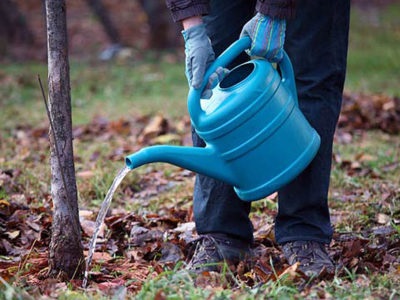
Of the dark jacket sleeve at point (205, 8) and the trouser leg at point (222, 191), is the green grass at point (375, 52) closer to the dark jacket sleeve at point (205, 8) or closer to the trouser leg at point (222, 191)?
the trouser leg at point (222, 191)

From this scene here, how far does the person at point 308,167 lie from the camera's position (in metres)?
2.48

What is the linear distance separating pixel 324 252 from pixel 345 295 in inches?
19.2

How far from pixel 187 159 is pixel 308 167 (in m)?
0.57

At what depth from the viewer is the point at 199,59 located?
221 centimetres

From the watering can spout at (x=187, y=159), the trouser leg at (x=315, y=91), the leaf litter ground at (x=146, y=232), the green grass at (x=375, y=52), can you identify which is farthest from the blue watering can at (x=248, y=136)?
the green grass at (x=375, y=52)

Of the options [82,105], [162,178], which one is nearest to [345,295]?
[162,178]

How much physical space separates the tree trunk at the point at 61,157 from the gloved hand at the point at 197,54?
0.43 metres

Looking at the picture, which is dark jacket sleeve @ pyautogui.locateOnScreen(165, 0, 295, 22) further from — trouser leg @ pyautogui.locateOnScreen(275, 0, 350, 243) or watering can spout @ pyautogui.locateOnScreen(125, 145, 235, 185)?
watering can spout @ pyautogui.locateOnScreen(125, 145, 235, 185)

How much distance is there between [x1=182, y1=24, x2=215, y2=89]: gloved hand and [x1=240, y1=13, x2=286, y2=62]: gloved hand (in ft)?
0.46

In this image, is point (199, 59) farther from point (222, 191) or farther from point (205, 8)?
point (222, 191)

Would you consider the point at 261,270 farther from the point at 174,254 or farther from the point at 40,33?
the point at 40,33

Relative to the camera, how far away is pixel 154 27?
11.4 metres

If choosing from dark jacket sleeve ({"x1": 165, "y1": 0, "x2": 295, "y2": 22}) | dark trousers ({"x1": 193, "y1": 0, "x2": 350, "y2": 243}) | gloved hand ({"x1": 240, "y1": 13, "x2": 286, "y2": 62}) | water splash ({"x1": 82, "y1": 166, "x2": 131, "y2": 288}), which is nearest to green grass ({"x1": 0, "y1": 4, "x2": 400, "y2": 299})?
water splash ({"x1": 82, "y1": 166, "x2": 131, "y2": 288})

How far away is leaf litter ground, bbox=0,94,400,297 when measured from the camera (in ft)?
7.97
